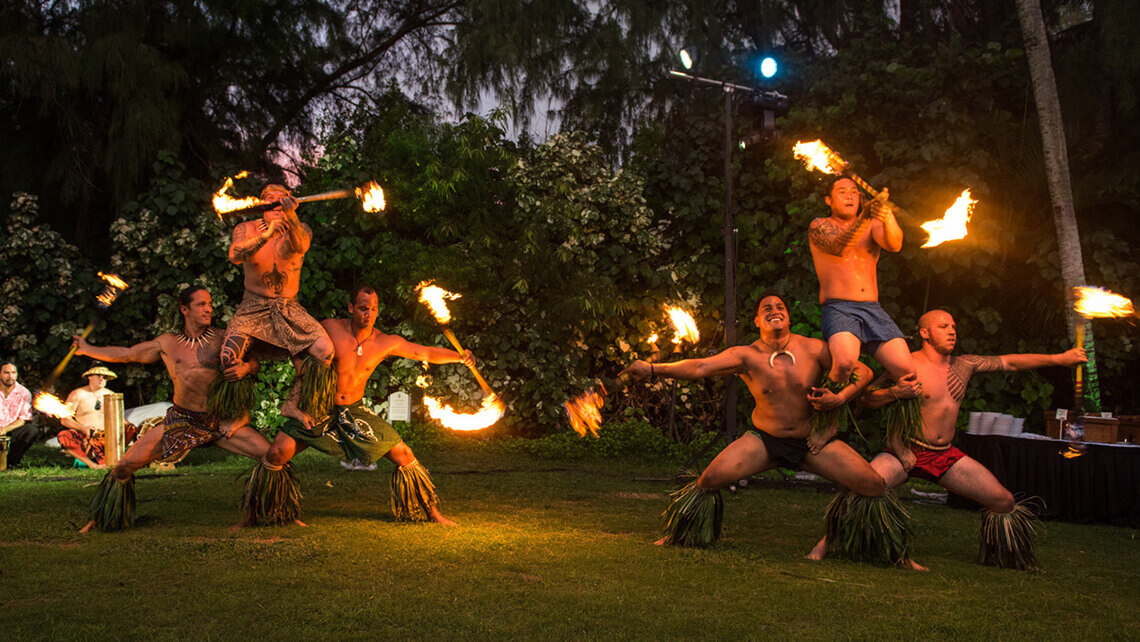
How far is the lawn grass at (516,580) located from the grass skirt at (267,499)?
0.14 m

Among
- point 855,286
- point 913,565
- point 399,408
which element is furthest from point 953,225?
point 399,408

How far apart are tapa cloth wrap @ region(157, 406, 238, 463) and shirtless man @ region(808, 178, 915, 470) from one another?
383 centimetres

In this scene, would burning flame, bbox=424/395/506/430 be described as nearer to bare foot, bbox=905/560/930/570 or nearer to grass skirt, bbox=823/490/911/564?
grass skirt, bbox=823/490/911/564

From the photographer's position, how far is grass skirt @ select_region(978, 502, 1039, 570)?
5020mm

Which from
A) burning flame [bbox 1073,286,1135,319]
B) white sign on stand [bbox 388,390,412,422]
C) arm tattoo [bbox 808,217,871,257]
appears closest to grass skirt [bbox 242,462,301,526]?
arm tattoo [bbox 808,217,871,257]

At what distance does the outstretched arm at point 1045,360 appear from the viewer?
5148mm

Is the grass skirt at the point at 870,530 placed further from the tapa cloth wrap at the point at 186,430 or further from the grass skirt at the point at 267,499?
the tapa cloth wrap at the point at 186,430

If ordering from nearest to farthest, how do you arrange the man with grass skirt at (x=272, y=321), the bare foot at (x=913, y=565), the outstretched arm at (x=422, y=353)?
the bare foot at (x=913, y=565)
the man with grass skirt at (x=272, y=321)
the outstretched arm at (x=422, y=353)

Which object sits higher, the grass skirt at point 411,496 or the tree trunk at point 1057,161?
the tree trunk at point 1057,161

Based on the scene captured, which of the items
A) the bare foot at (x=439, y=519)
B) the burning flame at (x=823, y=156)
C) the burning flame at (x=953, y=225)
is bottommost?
the bare foot at (x=439, y=519)

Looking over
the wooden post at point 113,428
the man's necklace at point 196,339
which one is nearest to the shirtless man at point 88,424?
the wooden post at point 113,428

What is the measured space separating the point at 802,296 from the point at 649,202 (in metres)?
2.53

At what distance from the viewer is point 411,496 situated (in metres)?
6.05

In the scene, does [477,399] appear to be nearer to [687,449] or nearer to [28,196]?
[687,449]
